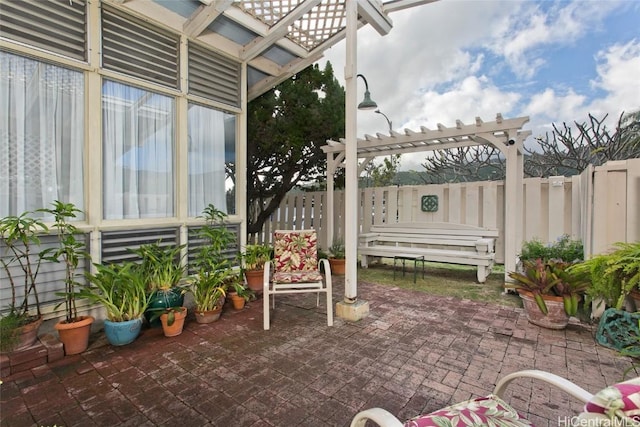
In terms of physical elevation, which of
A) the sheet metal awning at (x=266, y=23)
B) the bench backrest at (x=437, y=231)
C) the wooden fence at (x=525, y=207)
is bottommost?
the bench backrest at (x=437, y=231)

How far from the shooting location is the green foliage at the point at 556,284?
3.01 meters

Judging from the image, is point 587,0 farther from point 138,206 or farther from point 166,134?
point 138,206

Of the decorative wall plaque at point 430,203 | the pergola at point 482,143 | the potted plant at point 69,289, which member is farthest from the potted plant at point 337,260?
the potted plant at point 69,289

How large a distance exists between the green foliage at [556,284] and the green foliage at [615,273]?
114 mm

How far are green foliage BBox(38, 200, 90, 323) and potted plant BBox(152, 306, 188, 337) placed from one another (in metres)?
0.67

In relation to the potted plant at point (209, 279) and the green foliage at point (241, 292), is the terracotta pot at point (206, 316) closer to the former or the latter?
the potted plant at point (209, 279)

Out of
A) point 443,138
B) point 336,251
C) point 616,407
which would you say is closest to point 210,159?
point 336,251

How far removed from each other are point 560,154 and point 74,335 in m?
11.8

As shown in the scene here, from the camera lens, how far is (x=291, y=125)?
6172mm

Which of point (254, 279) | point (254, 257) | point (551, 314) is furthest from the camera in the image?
point (254, 257)

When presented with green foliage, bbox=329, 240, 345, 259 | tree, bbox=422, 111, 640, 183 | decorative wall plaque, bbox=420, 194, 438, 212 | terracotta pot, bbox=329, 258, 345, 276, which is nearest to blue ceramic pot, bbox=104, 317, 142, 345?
terracotta pot, bbox=329, 258, 345, 276

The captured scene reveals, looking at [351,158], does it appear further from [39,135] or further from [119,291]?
[39,135]

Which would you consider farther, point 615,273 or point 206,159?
point 206,159

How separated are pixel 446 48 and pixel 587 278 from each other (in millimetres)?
5838
